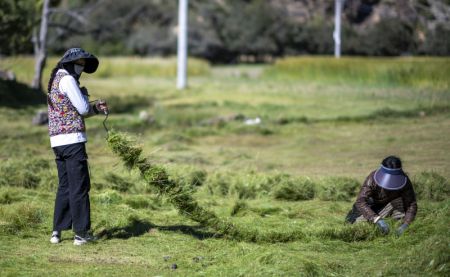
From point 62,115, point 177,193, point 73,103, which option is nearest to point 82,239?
point 177,193

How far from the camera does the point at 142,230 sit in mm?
7660

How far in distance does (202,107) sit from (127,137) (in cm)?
1403

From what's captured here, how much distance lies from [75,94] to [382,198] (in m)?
3.01

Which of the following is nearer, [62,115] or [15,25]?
[62,115]

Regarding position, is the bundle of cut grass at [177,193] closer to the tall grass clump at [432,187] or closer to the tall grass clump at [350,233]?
the tall grass clump at [350,233]

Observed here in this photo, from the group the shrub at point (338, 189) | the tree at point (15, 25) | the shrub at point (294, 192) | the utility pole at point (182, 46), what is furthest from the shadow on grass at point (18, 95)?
the shrub at point (338, 189)

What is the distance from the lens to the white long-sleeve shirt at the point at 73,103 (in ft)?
22.2

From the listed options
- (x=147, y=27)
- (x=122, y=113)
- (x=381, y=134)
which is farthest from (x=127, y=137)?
(x=147, y=27)

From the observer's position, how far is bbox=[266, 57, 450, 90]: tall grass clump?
20822 mm

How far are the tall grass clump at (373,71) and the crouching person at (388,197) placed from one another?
41.3ft

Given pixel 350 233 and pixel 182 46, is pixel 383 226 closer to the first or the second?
pixel 350 233

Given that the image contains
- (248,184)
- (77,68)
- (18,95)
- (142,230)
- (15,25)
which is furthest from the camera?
(15,25)

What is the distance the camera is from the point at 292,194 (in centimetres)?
959

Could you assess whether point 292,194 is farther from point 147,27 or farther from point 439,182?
point 147,27
